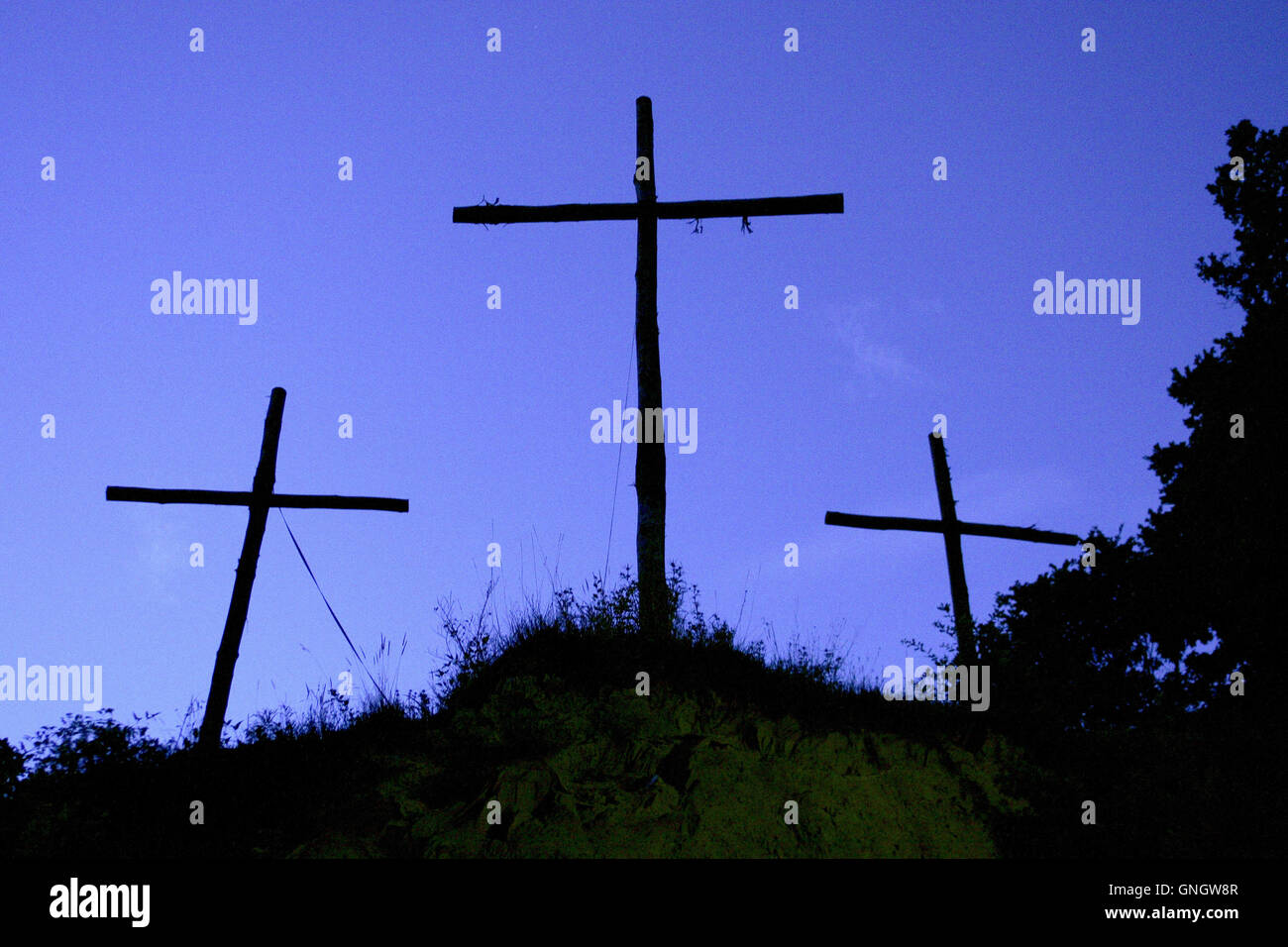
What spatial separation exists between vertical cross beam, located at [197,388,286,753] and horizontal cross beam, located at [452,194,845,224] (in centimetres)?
368

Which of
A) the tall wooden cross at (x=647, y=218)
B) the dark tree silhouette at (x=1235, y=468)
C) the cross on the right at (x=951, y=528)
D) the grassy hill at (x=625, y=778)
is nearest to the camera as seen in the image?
the grassy hill at (x=625, y=778)

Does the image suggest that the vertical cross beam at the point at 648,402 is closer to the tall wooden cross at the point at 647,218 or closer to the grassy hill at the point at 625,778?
the tall wooden cross at the point at 647,218

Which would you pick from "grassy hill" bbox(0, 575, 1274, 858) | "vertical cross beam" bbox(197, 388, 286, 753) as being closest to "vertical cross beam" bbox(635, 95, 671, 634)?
"grassy hill" bbox(0, 575, 1274, 858)

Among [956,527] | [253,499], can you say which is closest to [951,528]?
[956,527]

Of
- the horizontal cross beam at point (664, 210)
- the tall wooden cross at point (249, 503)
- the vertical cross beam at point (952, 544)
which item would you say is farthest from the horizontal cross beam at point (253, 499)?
the vertical cross beam at point (952, 544)

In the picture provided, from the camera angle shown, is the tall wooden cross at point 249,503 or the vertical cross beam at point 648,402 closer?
the vertical cross beam at point 648,402

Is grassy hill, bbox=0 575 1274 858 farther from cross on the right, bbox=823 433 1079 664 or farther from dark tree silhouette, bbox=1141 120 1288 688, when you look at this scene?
dark tree silhouette, bbox=1141 120 1288 688

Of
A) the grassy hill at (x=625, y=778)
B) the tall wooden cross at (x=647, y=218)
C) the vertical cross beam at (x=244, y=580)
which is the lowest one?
the grassy hill at (x=625, y=778)

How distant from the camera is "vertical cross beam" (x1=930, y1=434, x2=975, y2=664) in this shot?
33.8 feet

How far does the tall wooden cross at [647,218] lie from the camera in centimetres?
1005

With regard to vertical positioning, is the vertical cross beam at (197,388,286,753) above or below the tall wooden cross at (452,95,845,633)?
below

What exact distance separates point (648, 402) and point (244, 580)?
5.39 m
